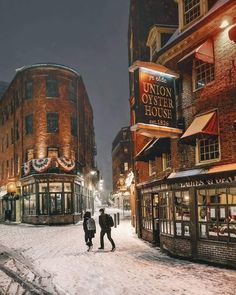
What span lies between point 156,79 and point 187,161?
3.30 meters

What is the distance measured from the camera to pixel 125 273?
11367 millimetres

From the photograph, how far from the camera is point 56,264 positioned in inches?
521

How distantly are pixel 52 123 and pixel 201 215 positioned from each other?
2700 centimetres

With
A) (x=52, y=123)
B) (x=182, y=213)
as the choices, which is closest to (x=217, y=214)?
(x=182, y=213)

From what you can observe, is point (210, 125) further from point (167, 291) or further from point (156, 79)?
point (167, 291)

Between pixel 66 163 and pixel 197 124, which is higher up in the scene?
pixel 66 163

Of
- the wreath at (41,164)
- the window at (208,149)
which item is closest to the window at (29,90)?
the wreath at (41,164)

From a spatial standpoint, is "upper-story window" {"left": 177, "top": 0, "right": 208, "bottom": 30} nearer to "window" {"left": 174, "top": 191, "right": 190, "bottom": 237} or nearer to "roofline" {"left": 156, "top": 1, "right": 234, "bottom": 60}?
"roofline" {"left": 156, "top": 1, "right": 234, "bottom": 60}

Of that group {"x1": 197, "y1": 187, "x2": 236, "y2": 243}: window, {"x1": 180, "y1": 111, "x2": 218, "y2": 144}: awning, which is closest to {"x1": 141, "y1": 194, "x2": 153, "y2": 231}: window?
{"x1": 197, "y1": 187, "x2": 236, "y2": 243}: window

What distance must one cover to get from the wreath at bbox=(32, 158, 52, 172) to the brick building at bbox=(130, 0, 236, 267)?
20691 mm

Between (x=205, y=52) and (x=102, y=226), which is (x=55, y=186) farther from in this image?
(x=205, y=52)

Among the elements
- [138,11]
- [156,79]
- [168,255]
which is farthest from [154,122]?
[138,11]

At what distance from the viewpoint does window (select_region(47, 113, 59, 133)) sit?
38.1 meters

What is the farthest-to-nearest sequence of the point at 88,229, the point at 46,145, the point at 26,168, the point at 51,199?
the point at 46,145, the point at 26,168, the point at 51,199, the point at 88,229
